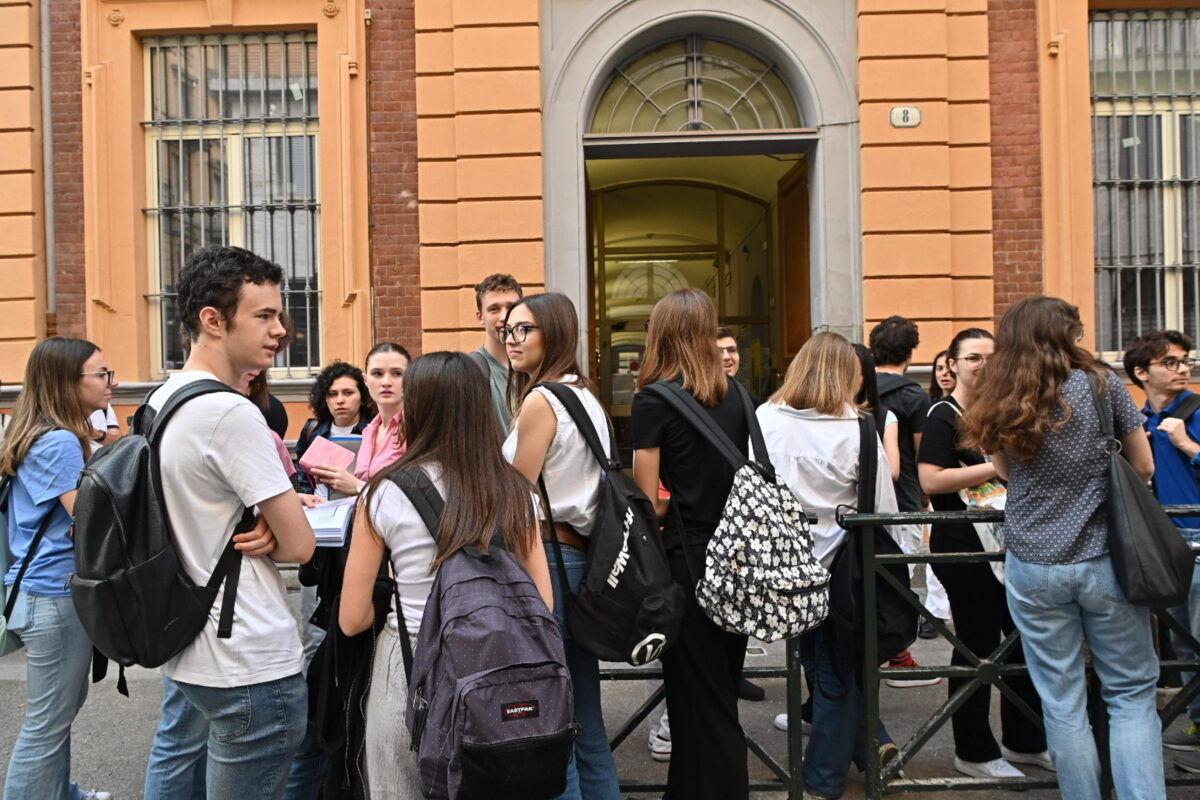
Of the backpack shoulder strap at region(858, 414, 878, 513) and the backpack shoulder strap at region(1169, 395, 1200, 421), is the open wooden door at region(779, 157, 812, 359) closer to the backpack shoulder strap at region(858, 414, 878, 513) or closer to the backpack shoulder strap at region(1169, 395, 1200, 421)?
the backpack shoulder strap at region(1169, 395, 1200, 421)

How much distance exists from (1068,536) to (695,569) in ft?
4.14

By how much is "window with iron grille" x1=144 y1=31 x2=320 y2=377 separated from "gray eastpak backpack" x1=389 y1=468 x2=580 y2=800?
24.8 ft

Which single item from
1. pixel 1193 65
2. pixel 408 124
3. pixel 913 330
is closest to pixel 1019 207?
pixel 1193 65

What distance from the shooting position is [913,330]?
5.34 m

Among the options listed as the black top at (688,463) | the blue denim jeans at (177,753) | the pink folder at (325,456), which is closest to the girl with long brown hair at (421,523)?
the blue denim jeans at (177,753)

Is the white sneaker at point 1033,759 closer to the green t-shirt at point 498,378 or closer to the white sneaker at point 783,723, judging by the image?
the white sneaker at point 783,723

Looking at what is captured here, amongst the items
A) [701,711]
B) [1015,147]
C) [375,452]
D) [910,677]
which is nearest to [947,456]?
[910,677]

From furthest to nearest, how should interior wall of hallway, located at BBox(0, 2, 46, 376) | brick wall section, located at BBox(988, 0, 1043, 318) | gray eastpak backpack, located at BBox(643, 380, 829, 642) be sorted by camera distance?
interior wall of hallway, located at BBox(0, 2, 46, 376) → brick wall section, located at BBox(988, 0, 1043, 318) → gray eastpak backpack, located at BBox(643, 380, 829, 642)

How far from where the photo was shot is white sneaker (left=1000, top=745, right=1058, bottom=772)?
4.12 m

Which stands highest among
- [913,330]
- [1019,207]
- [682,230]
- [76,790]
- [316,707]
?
[682,230]

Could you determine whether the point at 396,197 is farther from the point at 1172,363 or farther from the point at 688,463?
the point at 1172,363

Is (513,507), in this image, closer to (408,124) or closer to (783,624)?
(783,624)

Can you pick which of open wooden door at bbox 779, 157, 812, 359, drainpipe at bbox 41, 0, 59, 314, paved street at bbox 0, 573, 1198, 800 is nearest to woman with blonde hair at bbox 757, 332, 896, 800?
paved street at bbox 0, 573, 1198, 800

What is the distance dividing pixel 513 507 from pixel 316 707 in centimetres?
96
